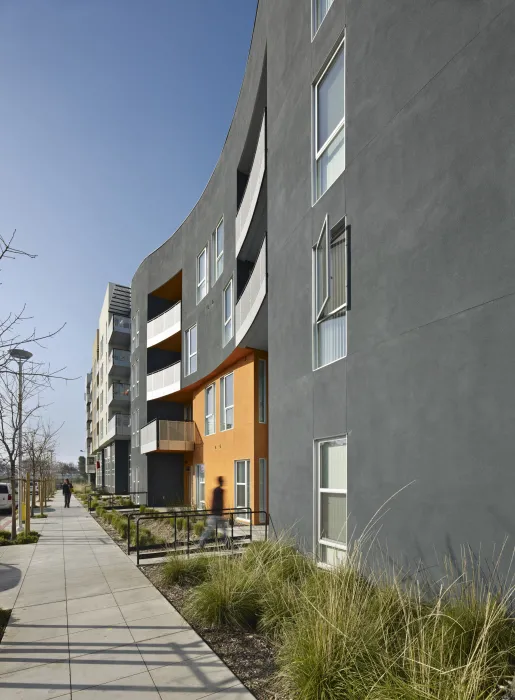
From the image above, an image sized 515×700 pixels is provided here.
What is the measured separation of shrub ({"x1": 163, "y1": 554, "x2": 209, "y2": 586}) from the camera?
8.20m

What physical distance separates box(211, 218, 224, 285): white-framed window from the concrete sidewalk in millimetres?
11310

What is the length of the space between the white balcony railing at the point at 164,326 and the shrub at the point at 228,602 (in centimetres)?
1742

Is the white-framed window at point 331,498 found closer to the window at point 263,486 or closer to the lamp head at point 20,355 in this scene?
the lamp head at point 20,355

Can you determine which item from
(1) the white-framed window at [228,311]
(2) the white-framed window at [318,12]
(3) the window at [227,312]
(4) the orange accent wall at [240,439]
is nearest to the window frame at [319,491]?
(4) the orange accent wall at [240,439]

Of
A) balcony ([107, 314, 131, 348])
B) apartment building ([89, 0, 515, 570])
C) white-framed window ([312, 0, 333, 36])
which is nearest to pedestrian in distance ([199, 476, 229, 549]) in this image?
apartment building ([89, 0, 515, 570])

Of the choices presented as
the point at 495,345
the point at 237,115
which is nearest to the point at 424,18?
the point at 495,345

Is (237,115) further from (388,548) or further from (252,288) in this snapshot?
(388,548)

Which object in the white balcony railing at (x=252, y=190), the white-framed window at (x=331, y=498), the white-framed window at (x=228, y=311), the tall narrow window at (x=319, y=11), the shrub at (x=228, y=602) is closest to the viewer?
the shrub at (x=228, y=602)

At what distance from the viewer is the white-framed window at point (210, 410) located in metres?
19.9

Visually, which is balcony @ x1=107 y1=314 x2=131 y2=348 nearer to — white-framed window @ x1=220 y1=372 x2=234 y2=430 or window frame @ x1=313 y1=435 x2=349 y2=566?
white-framed window @ x1=220 y1=372 x2=234 y2=430

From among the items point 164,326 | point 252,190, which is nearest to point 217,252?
point 252,190

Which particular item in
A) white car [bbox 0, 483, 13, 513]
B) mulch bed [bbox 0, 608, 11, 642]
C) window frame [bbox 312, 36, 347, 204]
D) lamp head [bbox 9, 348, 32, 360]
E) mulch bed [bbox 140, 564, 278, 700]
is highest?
window frame [bbox 312, 36, 347, 204]

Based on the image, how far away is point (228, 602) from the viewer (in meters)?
Result: 6.34

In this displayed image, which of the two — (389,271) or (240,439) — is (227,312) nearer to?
(240,439)
